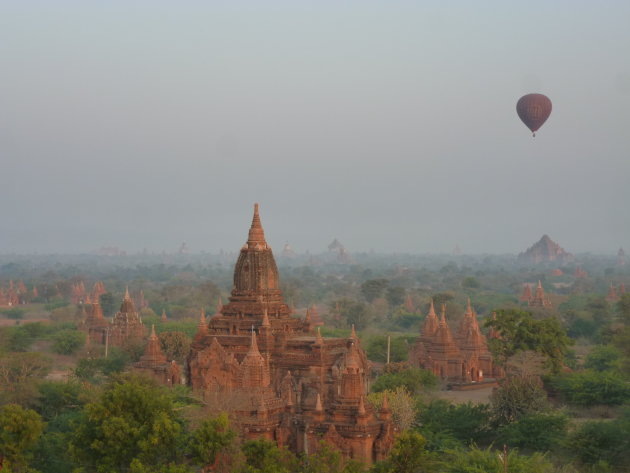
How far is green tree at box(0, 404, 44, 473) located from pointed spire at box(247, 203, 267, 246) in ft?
58.6

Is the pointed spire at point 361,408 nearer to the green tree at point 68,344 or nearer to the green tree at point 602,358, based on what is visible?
the green tree at point 602,358

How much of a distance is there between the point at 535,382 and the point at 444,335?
15.4 m

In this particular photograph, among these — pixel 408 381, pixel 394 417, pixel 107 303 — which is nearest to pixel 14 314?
pixel 107 303

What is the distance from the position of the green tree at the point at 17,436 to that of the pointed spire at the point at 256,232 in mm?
17861

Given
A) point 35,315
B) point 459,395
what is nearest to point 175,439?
point 459,395

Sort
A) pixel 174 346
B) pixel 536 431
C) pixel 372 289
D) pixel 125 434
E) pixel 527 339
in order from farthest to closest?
pixel 372 289, pixel 174 346, pixel 527 339, pixel 536 431, pixel 125 434

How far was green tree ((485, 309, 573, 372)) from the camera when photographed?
161ft

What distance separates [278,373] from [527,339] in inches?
585

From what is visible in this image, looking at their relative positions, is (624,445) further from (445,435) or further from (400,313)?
(400,313)

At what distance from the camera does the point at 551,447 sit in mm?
34688

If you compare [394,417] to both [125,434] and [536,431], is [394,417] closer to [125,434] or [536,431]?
[536,431]

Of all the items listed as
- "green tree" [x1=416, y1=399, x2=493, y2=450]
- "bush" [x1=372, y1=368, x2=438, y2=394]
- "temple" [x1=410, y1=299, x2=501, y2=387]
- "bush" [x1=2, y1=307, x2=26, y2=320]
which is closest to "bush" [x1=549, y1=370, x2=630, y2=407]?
"bush" [x1=372, y1=368, x2=438, y2=394]

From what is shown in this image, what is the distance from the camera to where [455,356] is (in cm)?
5738

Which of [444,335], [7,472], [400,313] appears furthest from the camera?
[400,313]
